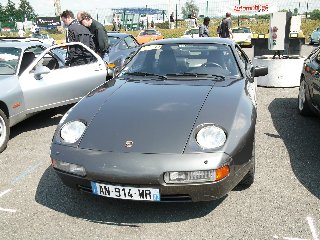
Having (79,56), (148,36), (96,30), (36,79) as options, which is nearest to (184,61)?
(36,79)

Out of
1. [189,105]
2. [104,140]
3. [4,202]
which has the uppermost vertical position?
[189,105]

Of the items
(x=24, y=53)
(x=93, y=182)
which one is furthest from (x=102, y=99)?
(x=24, y=53)

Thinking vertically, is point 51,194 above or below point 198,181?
below

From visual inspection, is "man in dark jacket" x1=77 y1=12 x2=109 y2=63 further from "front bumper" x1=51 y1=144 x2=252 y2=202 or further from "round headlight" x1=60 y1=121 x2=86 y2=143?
"front bumper" x1=51 y1=144 x2=252 y2=202

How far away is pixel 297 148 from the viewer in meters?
4.39

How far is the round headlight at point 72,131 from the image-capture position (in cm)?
297

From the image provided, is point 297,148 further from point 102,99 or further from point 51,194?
point 51,194

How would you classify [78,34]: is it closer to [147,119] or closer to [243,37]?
[147,119]

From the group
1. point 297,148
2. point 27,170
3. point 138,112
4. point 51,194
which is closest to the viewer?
point 138,112

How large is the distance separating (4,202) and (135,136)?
4.74 feet

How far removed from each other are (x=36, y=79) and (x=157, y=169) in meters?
3.23

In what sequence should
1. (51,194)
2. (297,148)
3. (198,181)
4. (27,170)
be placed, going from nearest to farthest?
(198,181) → (51,194) → (27,170) → (297,148)

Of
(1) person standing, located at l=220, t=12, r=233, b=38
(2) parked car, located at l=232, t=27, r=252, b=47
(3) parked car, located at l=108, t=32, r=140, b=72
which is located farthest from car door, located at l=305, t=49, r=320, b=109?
(2) parked car, located at l=232, t=27, r=252, b=47

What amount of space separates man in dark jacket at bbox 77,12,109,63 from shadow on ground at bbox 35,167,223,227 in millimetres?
4694
